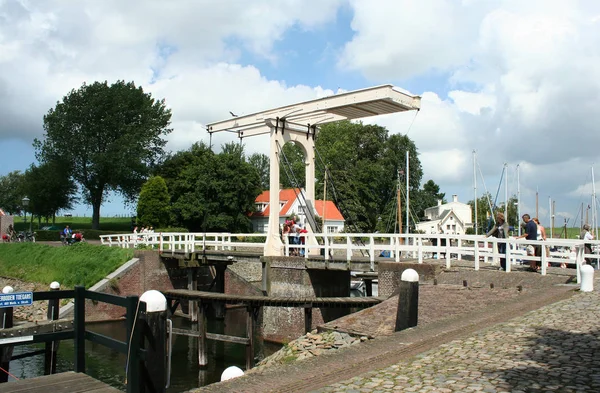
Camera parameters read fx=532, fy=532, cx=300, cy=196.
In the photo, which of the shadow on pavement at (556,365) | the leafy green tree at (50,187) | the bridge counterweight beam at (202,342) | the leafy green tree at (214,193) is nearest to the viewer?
the shadow on pavement at (556,365)

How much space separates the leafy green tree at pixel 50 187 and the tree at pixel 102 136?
729 mm

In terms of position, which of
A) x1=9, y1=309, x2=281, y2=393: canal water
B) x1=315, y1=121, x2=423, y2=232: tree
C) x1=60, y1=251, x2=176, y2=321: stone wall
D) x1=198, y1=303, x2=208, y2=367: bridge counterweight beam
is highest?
x1=315, y1=121, x2=423, y2=232: tree

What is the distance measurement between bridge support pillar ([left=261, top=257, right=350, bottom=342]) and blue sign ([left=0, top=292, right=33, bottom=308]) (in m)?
11.0

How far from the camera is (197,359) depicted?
1462 cm

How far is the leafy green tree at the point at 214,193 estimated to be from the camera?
48.7m

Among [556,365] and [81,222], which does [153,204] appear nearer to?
[556,365]

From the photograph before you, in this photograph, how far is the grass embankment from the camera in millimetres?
23375

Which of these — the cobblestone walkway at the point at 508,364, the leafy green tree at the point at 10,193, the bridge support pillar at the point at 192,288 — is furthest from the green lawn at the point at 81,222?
the cobblestone walkway at the point at 508,364

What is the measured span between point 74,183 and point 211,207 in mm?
12987

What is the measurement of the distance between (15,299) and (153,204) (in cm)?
4180

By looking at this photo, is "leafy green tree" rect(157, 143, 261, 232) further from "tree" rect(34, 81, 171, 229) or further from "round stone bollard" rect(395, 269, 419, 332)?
"round stone bollard" rect(395, 269, 419, 332)

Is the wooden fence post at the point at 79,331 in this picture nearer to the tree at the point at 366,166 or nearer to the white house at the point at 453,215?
the tree at the point at 366,166

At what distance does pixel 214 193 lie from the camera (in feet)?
161

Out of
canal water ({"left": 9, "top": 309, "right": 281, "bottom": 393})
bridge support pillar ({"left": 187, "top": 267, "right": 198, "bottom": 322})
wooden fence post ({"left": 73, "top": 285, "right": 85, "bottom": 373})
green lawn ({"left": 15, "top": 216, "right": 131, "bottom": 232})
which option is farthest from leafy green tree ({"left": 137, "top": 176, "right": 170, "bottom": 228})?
wooden fence post ({"left": 73, "top": 285, "right": 85, "bottom": 373})
